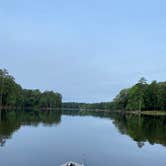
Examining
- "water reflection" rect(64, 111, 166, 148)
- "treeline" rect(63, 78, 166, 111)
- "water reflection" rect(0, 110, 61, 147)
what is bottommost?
"water reflection" rect(64, 111, 166, 148)

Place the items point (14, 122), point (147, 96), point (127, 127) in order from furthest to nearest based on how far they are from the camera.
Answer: point (147, 96) < point (127, 127) < point (14, 122)

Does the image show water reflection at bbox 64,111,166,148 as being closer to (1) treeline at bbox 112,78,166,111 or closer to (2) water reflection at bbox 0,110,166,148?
(2) water reflection at bbox 0,110,166,148

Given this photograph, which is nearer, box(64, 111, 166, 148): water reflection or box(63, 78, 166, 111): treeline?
box(64, 111, 166, 148): water reflection

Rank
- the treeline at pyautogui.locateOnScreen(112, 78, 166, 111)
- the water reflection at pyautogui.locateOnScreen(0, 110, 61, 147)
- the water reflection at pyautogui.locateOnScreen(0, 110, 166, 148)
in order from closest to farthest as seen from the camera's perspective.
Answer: the water reflection at pyautogui.locateOnScreen(0, 110, 61, 147) < the water reflection at pyautogui.locateOnScreen(0, 110, 166, 148) < the treeline at pyautogui.locateOnScreen(112, 78, 166, 111)

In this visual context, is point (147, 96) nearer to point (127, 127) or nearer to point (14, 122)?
point (127, 127)

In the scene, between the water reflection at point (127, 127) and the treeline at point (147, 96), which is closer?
the water reflection at point (127, 127)

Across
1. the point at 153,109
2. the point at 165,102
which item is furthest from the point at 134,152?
the point at 153,109

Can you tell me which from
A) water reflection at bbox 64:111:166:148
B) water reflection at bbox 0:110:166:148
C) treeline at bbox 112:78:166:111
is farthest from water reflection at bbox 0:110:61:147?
treeline at bbox 112:78:166:111

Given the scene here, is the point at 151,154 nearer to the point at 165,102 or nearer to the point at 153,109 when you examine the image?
the point at 165,102

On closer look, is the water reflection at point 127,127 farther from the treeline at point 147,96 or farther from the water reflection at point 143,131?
the treeline at point 147,96

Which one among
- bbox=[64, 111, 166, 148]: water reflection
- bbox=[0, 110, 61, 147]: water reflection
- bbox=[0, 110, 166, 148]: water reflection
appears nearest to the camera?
bbox=[0, 110, 61, 147]: water reflection

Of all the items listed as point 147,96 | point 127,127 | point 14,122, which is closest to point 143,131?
point 127,127

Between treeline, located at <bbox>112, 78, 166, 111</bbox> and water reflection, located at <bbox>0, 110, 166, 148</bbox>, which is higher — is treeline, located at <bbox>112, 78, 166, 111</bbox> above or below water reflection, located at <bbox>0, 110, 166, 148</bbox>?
above

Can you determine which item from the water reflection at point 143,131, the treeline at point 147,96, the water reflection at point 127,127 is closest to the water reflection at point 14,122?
the water reflection at point 127,127
